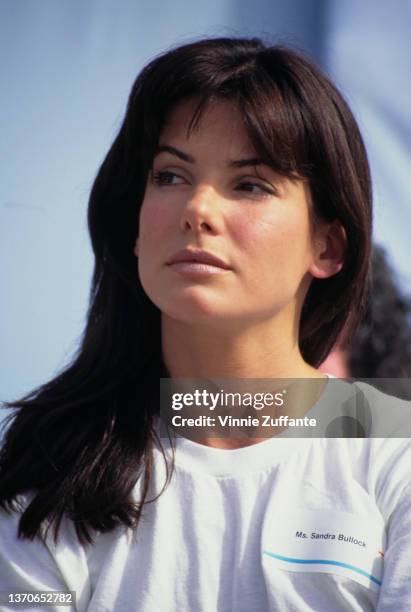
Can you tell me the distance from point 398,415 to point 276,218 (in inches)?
16.9

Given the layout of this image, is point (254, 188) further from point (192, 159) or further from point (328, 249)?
point (328, 249)

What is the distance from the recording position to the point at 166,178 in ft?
6.11

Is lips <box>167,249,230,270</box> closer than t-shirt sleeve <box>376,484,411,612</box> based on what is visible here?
No

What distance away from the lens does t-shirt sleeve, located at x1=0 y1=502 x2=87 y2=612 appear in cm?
Answer: 169

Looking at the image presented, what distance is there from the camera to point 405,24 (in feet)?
8.51

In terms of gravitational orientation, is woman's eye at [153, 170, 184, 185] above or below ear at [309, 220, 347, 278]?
above

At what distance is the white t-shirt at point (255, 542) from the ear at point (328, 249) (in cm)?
35

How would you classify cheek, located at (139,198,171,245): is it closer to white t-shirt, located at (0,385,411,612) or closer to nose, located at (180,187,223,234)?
nose, located at (180,187,223,234)

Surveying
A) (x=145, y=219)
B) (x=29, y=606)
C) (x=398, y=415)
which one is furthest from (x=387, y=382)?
(x=29, y=606)

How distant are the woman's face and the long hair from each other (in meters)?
0.04

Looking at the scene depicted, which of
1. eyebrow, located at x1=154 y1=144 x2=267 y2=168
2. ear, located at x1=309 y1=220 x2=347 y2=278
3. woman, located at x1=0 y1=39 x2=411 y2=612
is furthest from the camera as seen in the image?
ear, located at x1=309 y1=220 x2=347 y2=278

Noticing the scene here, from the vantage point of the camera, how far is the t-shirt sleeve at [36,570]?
1688 millimetres

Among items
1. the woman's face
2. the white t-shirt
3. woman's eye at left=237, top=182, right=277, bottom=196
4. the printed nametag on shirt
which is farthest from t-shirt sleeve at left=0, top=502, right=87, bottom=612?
woman's eye at left=237, top=182, right=277, bottom=196

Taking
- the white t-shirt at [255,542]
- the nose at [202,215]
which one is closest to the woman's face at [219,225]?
the nose at [202,215]
